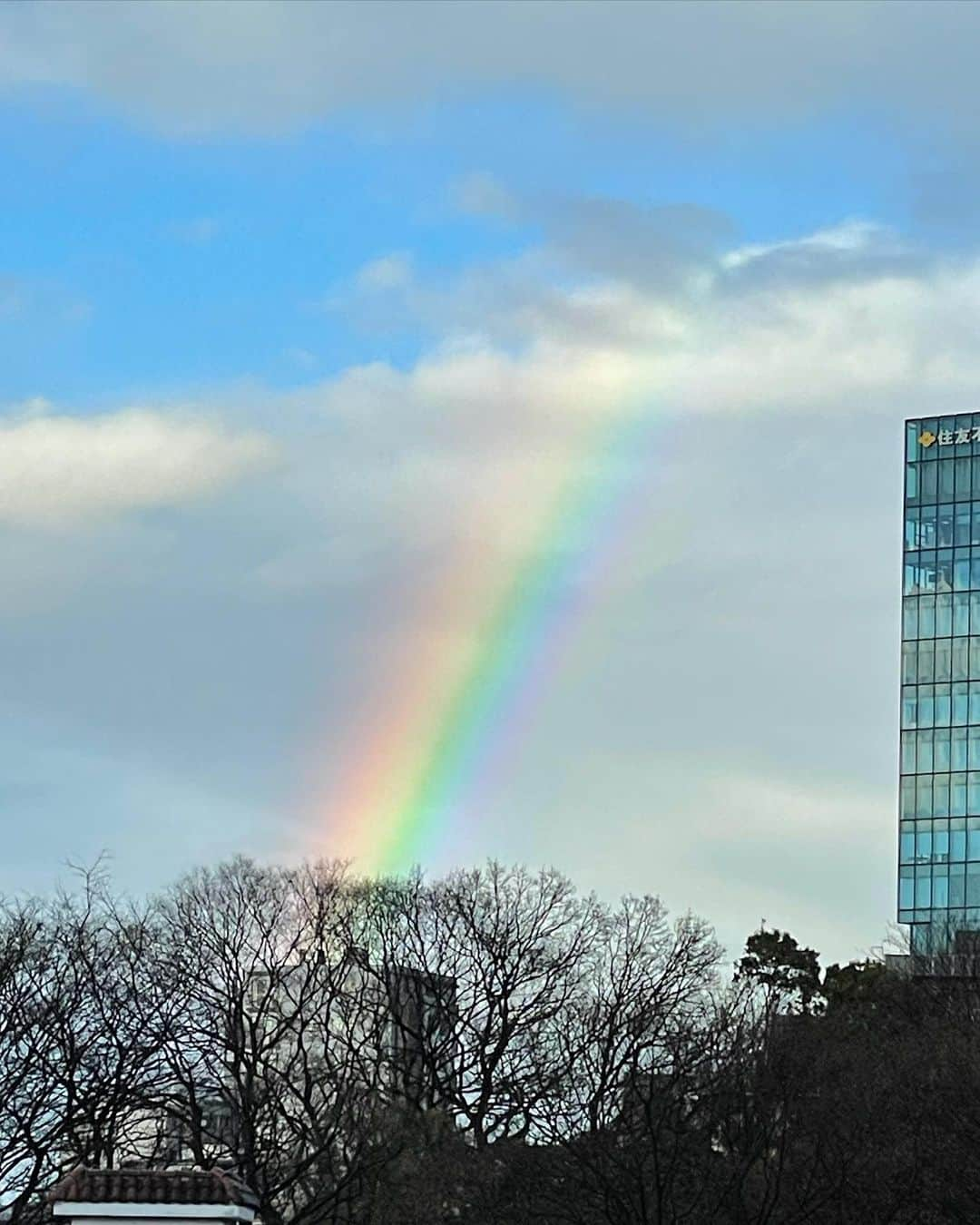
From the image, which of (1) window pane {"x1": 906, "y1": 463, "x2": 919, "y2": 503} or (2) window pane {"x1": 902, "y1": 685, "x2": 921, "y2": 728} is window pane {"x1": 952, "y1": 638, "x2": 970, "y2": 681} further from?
(1) window pane {"x1": 906, "y1": 463, "x2": 919, "y2": 503}

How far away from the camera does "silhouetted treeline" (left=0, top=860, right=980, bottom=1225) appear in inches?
2016

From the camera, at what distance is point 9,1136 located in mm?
59188

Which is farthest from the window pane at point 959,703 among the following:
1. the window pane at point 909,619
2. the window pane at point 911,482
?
the window pane at point 911,482

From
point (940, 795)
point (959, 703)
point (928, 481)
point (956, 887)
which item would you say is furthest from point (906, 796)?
point (928, 481)

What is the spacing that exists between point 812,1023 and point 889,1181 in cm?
1176

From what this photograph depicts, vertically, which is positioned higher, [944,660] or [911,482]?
[911,482]

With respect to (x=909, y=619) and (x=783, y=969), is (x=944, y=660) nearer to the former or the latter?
(x=909, y=619)

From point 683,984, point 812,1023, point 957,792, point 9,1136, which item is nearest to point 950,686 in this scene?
point 957,792

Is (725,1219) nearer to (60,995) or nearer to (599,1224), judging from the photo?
(599,1224)

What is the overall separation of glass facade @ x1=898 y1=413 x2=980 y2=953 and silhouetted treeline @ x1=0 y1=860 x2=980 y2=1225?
1946 inches

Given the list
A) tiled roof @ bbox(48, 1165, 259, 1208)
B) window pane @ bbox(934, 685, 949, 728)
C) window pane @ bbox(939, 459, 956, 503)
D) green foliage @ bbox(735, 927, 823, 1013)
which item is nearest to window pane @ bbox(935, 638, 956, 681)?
window pane @ bbox(934, 685, 949, 728)

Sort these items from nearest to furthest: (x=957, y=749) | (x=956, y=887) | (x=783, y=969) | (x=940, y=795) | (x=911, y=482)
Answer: (x=783, y=969)
(x=956, y=887)
(x=957, y=749)
(x=940, y=795)
(x=911, y=482)

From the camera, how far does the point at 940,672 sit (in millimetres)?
133500

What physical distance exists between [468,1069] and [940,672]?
229ft
